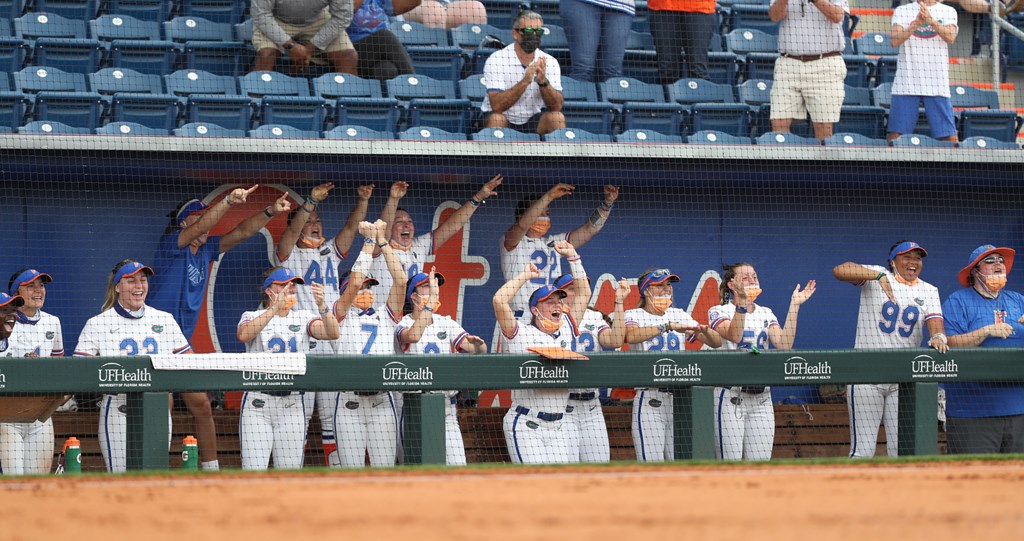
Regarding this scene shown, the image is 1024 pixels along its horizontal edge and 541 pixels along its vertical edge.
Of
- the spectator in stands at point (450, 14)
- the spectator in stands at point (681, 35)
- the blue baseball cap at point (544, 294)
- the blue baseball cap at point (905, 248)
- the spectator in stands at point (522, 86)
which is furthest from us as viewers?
the spectator in stands at point (450, 14)

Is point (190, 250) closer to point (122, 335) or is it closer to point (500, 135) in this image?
point (122, 335)

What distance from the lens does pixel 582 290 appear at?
802cm

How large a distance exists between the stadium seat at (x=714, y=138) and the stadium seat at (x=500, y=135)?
1077 millimetres

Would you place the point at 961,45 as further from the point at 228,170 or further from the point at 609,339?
the point at 228,170

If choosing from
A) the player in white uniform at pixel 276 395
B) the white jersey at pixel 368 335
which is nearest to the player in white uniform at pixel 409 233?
the white jersey at pixel 368 335

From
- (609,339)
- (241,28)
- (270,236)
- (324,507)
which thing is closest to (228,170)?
(270,236)

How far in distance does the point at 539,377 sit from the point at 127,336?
2.28 meters

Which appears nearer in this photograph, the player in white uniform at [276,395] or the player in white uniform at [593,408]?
the player in white uniform at [276,395]

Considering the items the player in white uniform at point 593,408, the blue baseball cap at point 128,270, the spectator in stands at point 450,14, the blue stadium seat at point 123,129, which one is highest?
the spectator in stands at point 450,14

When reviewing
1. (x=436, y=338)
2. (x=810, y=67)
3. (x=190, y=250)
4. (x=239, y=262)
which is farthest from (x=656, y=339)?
(x=190, y=250)

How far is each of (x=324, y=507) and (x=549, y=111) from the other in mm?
4598

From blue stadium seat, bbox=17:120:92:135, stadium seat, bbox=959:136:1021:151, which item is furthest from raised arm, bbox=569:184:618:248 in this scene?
blue stadium seat, bbox=17:120:92:135

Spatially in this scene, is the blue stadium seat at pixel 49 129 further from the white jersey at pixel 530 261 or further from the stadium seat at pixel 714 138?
the stadium seat at pixel 714 138

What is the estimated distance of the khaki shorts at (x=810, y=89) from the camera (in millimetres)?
9352
